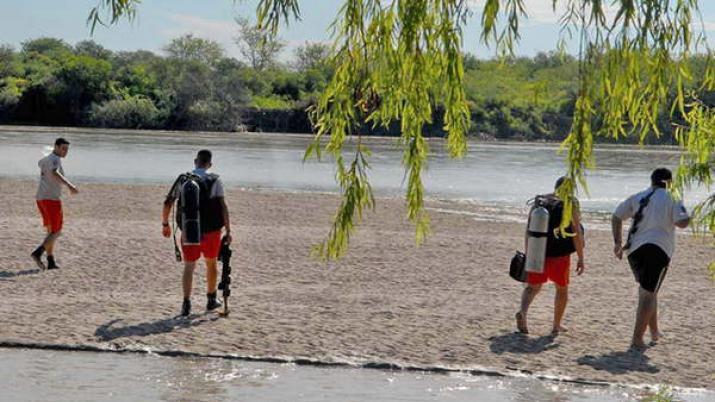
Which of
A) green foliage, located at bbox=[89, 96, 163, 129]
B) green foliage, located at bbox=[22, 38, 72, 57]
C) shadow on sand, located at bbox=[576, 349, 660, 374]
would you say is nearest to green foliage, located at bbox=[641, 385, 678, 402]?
shadow on sand, located at bbox=[576, 349, 660, 374]

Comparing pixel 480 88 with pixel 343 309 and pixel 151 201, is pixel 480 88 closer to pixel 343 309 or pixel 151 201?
pixel 151 201

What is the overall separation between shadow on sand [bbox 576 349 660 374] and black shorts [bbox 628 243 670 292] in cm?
59

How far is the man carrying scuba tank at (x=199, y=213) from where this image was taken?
11266 mm

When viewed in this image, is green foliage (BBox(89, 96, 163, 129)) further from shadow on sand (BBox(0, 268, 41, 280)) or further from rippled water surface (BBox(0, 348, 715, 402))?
rippled water surface (BBox(0, 348, 715, 402))

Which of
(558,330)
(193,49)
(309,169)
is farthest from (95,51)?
(558,330)

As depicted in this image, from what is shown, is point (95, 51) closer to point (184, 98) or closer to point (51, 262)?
point (184, 98)

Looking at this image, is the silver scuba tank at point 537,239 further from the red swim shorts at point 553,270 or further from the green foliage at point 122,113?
the green foliage at point 122,113

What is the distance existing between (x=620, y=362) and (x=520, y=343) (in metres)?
0.97

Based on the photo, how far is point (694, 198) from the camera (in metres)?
40.4

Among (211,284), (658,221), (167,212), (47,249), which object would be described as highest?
(658,221)

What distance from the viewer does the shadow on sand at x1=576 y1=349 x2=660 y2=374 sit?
33.4 ft

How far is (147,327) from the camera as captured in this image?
36.7 feet

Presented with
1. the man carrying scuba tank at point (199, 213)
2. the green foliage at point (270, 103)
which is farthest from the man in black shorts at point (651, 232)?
the green foliage at point (270, 103)

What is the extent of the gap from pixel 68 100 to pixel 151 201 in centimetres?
7677
